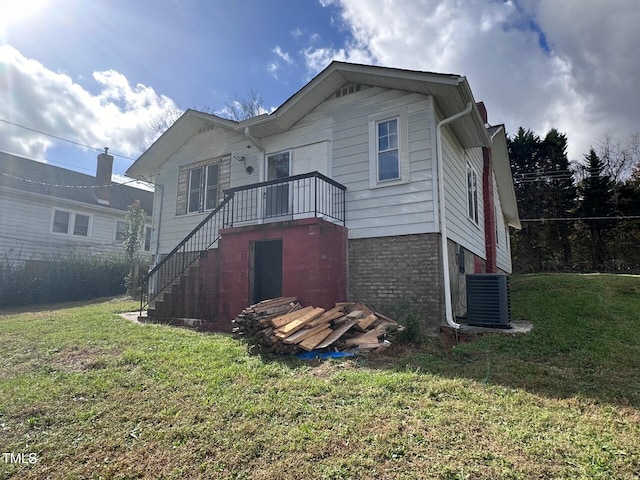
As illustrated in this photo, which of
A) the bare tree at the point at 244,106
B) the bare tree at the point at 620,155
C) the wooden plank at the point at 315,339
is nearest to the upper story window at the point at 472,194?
the wooden plank at the point at 315,339

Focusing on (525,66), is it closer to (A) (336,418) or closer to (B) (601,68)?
(B) (601,68)

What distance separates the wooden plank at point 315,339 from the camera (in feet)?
17.3

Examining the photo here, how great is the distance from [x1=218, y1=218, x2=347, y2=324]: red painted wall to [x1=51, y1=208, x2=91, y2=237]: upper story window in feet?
50.9

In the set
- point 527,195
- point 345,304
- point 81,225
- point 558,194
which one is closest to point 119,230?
point 81,225

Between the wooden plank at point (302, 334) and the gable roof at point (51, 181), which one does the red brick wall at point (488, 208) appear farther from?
the gable roof at point (51, 181)

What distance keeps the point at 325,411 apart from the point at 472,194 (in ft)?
30.6

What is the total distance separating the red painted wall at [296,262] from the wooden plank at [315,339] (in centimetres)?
111

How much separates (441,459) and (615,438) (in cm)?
147

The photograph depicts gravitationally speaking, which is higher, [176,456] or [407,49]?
[407,49]

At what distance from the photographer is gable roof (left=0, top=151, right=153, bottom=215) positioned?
18000 millimetres

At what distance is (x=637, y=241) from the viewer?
24.3 m

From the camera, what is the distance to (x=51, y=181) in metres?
19.8

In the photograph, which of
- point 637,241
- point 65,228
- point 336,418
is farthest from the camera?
point 637,241

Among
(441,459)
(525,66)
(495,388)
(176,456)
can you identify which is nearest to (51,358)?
(176,456)
